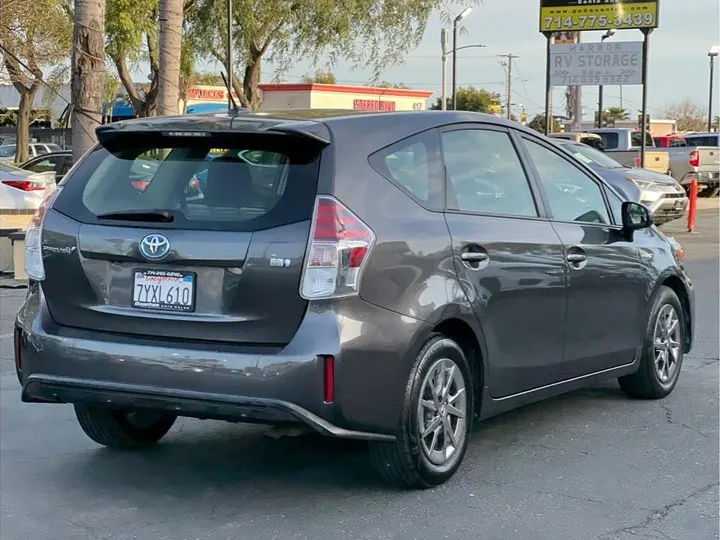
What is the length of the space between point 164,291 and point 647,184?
14.0 metres

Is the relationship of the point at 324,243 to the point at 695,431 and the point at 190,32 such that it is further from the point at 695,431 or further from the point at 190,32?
the point at 190,32

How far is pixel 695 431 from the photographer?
19.2 feet

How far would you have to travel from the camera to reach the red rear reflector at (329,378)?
13.6 feet

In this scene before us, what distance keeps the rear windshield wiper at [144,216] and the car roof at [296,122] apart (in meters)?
0.39

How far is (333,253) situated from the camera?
4.18m

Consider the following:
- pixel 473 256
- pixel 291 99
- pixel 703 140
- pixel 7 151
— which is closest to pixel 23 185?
pixel 473 256

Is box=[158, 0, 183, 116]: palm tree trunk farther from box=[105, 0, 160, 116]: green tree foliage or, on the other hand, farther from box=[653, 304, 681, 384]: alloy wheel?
box=[105, 0, 160, 116]: green tree foliage

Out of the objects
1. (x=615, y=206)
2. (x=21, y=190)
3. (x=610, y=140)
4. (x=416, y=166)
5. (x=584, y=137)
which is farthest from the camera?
(x=610, y=140)

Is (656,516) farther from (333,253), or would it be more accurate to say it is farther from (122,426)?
(122,426)

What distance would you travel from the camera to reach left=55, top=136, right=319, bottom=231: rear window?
14.2 feet

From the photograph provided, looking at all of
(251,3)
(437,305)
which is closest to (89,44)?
(437,305)

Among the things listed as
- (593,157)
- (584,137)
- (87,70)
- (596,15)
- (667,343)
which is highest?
(596,15)

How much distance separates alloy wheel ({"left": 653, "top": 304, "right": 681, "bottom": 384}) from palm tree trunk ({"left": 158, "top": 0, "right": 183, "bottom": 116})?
8199 millimetres

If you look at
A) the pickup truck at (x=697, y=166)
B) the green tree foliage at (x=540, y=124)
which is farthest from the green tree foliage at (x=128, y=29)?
the green tree foliage at (x=540, y=124)
